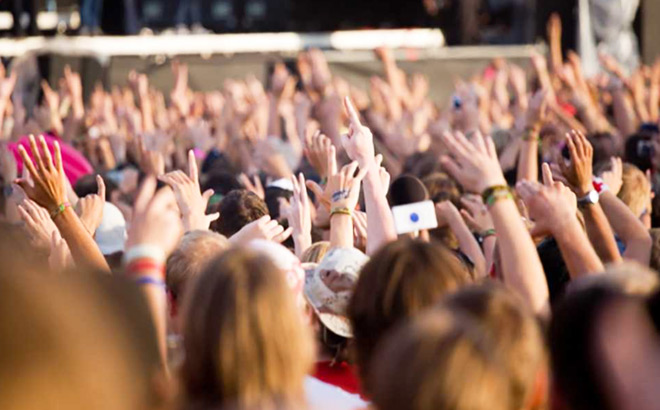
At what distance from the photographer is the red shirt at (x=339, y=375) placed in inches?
150

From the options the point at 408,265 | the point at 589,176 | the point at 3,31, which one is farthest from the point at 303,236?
the point at 3,31

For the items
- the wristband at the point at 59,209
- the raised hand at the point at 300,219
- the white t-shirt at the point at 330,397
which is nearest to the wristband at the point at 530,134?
the raised hand at the point at 300,219

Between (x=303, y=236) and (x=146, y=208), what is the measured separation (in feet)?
6.87

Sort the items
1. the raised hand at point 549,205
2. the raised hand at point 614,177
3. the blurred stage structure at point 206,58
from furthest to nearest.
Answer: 1. the blurred stage structure at point 206,58
2. the raised hand at point 614,177
3. the raised hand at point 549,205

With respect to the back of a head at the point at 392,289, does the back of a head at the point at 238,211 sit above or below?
below

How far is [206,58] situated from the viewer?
45.9 ft

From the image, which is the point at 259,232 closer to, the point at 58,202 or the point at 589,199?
the point at 58,202

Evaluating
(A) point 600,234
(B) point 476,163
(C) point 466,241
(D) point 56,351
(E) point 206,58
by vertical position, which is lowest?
(E) point 206,58

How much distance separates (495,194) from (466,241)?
1.80 metres

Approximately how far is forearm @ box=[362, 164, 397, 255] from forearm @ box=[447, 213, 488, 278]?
0.76m

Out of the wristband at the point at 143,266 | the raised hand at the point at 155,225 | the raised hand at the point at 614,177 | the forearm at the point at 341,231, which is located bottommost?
the raised hand at the point at 614,177

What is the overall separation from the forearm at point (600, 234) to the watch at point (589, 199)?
1cm

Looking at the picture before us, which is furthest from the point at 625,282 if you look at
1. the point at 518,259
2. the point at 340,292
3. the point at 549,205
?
the point at 340,292

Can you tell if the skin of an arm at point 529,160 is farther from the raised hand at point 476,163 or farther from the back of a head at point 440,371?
the back of a head at point 440,371
